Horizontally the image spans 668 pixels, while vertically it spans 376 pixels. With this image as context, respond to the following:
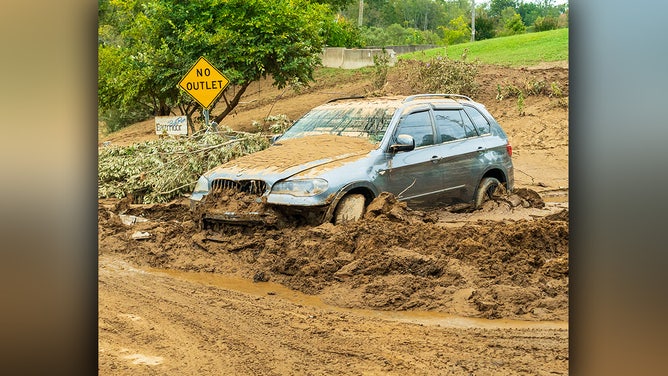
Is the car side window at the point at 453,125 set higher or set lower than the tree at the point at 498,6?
lower

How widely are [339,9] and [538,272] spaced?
98.6 inches

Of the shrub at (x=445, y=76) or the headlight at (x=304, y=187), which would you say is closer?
the headlight at (x=304, y=187)

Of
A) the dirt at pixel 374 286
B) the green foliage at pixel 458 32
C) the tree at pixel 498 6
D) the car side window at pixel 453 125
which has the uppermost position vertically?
the tree at pixel 498 6

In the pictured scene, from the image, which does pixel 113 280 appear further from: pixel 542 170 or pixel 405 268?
pixel 542 170

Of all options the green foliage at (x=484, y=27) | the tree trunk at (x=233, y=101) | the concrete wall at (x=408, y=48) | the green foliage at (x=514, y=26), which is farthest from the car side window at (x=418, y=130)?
the tree trunk at (x=233, y=101)

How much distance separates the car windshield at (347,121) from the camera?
594 cm

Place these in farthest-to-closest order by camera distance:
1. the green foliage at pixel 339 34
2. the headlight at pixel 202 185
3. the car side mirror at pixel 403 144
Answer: the green foliage at pixel 339 34, the headlight at pixel 202 185, the car side mirror at pixel 403 144

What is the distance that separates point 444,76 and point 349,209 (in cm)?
121

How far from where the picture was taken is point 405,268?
5.70m

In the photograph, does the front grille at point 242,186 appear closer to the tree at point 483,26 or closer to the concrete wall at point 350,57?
the concrete wall at point 350,57

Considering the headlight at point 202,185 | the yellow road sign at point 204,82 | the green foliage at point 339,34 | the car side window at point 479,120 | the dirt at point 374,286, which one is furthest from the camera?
the green foliage at point 339,34

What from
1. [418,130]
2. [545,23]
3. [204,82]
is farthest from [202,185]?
[545,23]

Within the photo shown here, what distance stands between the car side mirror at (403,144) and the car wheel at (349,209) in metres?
0.41
